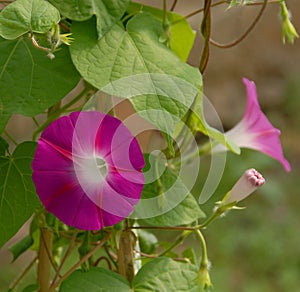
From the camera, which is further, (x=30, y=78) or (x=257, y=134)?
(x=257, y=134)

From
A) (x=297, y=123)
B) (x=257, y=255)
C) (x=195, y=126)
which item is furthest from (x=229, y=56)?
(x=195, y=126)

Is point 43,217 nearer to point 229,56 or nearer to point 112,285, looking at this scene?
point 112,285

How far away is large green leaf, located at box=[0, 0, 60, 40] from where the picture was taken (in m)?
0.50

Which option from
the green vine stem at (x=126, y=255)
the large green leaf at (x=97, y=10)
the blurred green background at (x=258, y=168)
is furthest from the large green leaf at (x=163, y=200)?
the blurred green background at (x=258, y=168)

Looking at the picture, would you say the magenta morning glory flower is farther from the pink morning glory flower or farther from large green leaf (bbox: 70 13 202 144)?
the pink morning glory flower

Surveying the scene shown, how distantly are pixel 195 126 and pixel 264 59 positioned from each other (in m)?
2.45

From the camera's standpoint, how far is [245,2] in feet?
1.86

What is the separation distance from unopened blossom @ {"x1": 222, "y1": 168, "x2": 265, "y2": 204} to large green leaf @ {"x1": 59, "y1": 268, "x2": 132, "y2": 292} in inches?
4.6

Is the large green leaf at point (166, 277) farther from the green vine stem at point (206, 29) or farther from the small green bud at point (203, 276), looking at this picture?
the green vine stem at point (206, 29)

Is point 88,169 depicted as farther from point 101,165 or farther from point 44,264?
point 44,264

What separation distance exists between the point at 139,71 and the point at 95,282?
178 mm

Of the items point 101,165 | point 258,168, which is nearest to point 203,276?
point 101,165

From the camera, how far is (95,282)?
59 centimetres

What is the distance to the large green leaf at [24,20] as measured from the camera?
499mm
